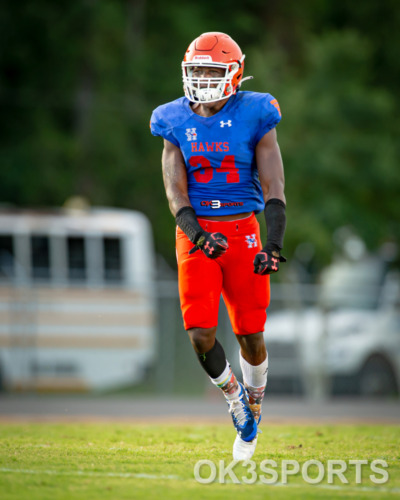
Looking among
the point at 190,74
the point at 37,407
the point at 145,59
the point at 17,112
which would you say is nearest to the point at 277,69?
the point at 145,59

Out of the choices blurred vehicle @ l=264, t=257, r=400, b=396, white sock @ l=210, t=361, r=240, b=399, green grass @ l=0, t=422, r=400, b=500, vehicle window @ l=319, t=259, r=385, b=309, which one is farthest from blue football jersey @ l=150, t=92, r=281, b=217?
vehicle window @ l=319, t=259, r=385, b=309

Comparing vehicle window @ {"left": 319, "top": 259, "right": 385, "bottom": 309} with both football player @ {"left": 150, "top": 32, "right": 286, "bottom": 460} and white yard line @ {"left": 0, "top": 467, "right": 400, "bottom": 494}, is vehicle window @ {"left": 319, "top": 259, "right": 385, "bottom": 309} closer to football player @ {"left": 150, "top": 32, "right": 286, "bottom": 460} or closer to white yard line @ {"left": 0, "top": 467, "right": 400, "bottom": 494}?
football player @ {"left": 150, "top": 32, "right": 286, "bottom": 460}

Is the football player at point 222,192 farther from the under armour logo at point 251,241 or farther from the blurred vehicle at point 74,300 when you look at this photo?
the blurred vehicle at point 74,300

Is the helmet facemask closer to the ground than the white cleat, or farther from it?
farther from it

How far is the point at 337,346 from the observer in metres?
16.5

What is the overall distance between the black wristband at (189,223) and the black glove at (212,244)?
36 mm

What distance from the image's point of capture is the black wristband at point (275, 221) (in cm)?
632

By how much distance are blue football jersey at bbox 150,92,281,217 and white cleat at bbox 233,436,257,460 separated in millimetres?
1518

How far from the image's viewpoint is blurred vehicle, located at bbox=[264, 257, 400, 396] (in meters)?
16.5

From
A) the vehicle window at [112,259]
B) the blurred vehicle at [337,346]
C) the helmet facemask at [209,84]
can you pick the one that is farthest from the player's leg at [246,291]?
the vehicle window at [112,259]

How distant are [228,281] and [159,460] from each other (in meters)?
1.25

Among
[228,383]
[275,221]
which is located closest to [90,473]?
[228,383]

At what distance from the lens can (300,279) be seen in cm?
2109

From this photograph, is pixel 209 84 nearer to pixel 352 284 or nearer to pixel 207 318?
pixel 207 318
